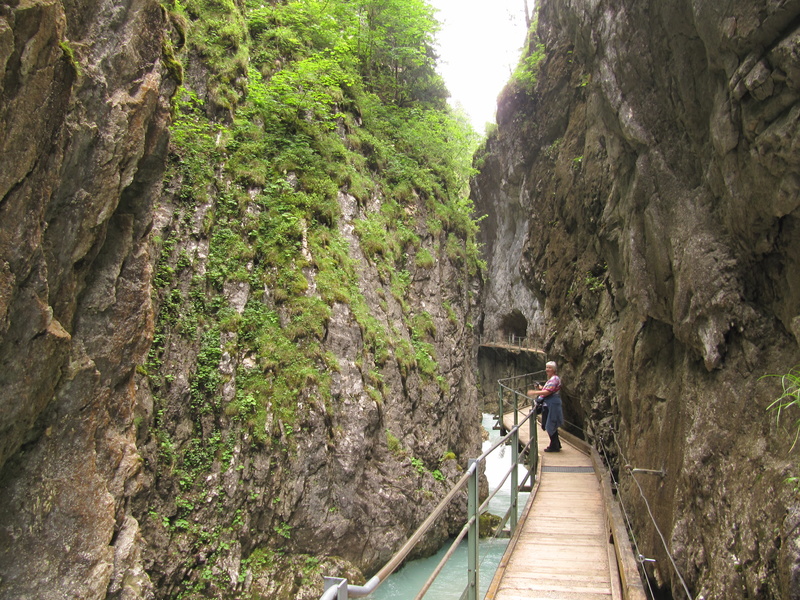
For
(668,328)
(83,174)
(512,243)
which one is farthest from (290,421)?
(512,243)

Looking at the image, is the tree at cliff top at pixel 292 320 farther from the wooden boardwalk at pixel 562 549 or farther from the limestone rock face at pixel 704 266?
the limestone rock face at pixel 704 266

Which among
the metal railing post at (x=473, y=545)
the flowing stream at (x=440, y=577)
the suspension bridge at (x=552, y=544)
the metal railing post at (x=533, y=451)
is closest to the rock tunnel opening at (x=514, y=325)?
the flowing stream at (x=440, y=577)

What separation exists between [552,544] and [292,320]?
577 cm

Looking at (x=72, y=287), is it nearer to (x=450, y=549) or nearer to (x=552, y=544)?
(x=450, y=549)

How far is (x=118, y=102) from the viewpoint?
5.84m

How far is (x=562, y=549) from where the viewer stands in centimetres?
550

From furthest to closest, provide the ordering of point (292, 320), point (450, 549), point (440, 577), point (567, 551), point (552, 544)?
point (440, 577) → point (292, 320) → point (552, 544) → point (567, 551) → point (450, 549)

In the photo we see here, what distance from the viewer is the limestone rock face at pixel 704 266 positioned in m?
3.46

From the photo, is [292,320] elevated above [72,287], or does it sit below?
above

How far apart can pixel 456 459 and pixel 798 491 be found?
9.25m

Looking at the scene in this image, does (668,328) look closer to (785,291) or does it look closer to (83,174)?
(785,291)

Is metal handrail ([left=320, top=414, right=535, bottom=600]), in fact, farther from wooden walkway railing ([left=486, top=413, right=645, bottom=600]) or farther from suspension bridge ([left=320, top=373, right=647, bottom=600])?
wooden walkway railing ([left=486, top=413, right=645, bottom=600])

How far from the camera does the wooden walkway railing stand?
4.44 m

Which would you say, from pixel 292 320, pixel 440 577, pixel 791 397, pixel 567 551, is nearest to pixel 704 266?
pixel 791 397
